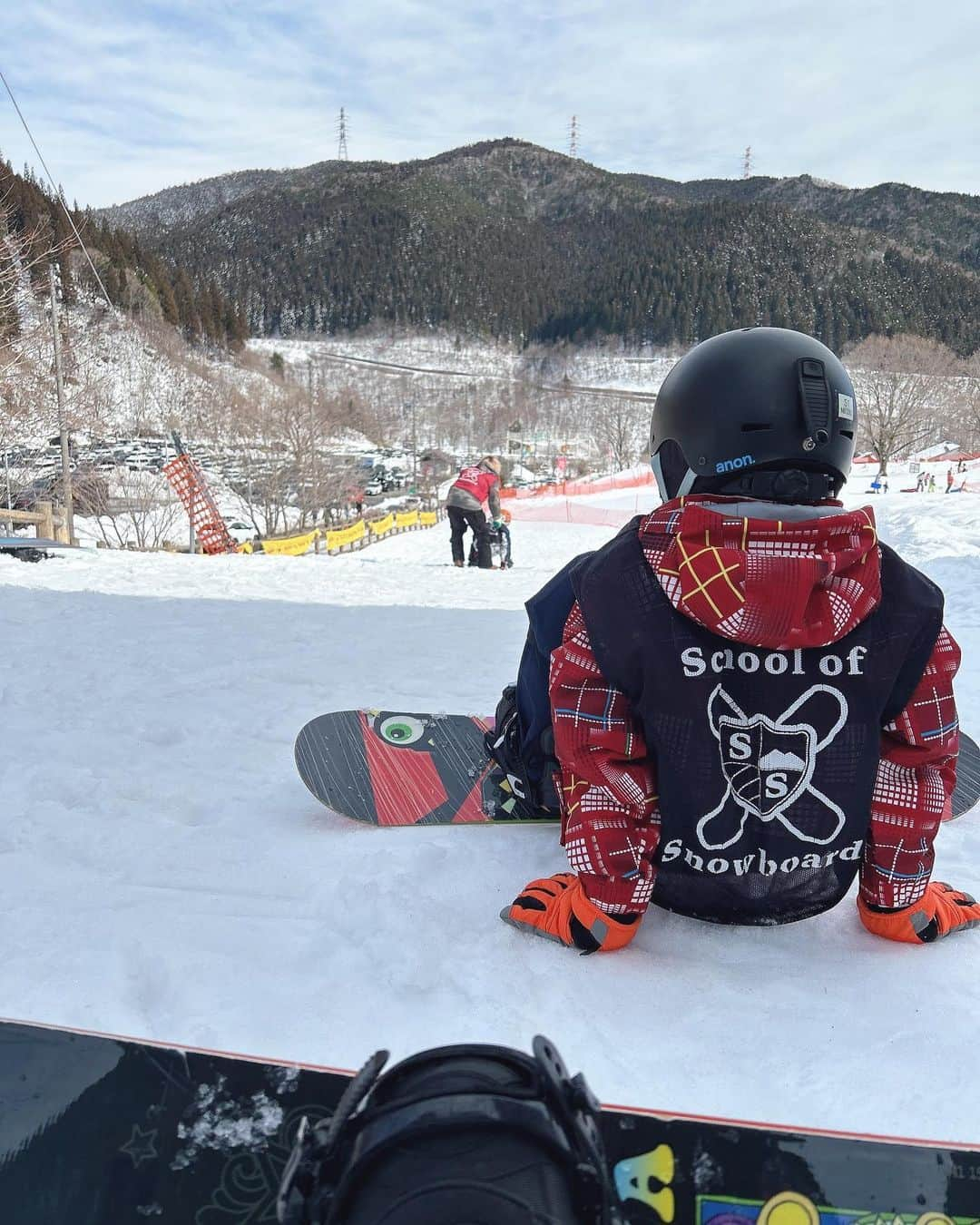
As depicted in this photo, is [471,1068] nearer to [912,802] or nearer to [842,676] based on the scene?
[842,676]

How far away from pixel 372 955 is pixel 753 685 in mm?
975

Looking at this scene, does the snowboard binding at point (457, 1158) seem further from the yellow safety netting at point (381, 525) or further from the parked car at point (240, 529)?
the parked car at point (240, 529)

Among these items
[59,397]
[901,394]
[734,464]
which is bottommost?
[734,464]

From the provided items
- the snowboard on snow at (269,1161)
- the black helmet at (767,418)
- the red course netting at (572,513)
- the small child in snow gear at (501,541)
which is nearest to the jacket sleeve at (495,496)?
the small child in snow gear at (501,541)

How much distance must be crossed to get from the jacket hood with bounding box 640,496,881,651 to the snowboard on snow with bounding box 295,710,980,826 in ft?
3.83

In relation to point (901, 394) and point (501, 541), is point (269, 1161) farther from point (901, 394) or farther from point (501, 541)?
point (901, 394)

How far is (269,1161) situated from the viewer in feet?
3.93

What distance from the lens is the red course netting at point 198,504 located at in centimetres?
2912

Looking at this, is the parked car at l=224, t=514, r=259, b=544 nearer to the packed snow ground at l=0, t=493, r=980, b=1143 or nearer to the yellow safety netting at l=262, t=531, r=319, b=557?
the yellow safety netting at l=262, t=531, r=319, b=557

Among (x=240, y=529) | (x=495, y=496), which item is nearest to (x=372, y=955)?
(x=495, y=496)

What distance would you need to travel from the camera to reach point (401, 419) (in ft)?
277

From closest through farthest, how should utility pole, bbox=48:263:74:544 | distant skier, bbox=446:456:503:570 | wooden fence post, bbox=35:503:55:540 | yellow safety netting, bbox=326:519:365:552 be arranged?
distant skier, bbox=446:456:503:570 < wooden fence post, bbox=35:503:55:540 < utility pole, bbox=48:263:74:544 < yellow safety netting, bbox=326:519:365:552

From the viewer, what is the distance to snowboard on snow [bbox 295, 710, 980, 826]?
248 centimetres

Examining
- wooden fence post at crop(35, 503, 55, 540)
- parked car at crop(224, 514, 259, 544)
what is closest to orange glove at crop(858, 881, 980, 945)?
wooden fence post at crop(35, 503, 55, 540)
